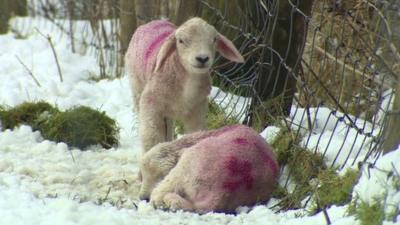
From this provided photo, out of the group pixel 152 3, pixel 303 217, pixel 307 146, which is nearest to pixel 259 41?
pixel 307 146

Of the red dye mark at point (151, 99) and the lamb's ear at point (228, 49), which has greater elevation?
the lamb's ear at point (228, 49)

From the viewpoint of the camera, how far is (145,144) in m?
6.07

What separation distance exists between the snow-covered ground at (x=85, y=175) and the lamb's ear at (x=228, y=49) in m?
0.67

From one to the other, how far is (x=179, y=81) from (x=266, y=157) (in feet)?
2.98

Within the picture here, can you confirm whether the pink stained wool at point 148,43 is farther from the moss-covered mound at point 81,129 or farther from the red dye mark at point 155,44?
the moss-covered mound at point 81,129

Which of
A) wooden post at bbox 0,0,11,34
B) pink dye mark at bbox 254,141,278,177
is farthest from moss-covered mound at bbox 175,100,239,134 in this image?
wooden post at bbox 0,0,11,34

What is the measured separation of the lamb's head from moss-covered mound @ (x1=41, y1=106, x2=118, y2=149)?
1.29 metres

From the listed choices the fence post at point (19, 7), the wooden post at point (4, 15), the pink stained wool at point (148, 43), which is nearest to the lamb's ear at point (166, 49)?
the pink stained wool at point (148, 43)

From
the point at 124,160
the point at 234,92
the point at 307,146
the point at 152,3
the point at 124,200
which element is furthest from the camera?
the point at 152,3

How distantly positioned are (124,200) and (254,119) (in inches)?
61.7

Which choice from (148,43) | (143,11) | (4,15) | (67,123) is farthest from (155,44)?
(4,15)

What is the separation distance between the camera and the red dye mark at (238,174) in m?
5.23

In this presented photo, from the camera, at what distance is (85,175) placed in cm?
611

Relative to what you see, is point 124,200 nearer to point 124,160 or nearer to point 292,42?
point 124,160
